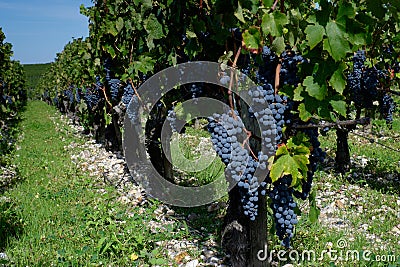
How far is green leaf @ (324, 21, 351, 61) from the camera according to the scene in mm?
2311

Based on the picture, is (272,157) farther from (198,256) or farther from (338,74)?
(198,256)

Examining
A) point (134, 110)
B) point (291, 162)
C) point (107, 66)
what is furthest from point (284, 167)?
point (107, 66)

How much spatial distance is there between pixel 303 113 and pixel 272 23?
577 millimetres

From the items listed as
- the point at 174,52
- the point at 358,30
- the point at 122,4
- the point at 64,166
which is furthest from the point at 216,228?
the point at 64,166

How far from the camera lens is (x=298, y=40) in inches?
114

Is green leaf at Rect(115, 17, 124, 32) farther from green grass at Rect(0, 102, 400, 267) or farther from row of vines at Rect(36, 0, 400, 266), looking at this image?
green grass at Rect(0, 102, 400, 267)

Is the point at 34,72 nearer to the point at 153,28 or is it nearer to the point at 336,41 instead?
the point at 153,28

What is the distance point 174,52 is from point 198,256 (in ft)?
6.32

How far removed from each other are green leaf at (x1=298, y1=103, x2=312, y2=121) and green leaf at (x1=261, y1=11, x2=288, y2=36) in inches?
18.4

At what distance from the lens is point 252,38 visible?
2.62 meters

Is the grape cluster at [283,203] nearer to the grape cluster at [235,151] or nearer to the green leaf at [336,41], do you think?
the grape cluster at [235,151]

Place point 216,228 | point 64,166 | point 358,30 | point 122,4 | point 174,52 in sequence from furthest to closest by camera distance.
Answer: point 64,166 → point 122,4 → point 216,228 → point 174,52 → point 358,30

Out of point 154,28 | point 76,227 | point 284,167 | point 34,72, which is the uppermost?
point 34,72

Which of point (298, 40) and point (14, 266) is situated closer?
point (298, 40)
